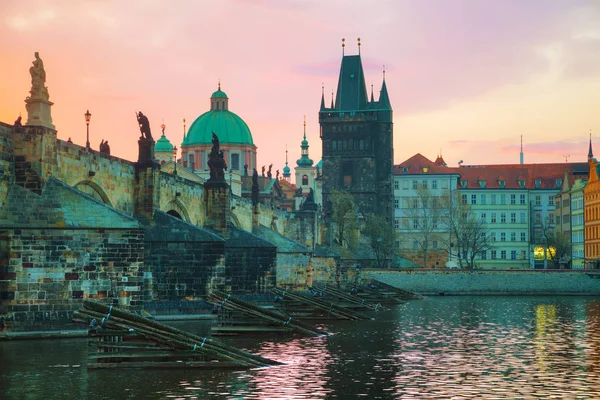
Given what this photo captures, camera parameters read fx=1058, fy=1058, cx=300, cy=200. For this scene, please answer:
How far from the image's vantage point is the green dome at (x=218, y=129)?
151m

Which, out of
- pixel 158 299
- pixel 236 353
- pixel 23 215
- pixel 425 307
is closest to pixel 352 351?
pixel 236 353

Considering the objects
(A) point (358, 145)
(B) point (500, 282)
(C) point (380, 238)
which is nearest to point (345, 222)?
(C) point (380, 238)

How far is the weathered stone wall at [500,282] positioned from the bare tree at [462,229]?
1080 centimetres

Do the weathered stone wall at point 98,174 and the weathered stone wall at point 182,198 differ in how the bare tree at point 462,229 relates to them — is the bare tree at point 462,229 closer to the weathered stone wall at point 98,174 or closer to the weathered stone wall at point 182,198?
the weathered stone wall at point 182,198

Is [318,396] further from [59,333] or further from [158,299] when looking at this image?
[158,299]

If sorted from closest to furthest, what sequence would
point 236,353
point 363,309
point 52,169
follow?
point 236,353
point 52,169
point 363,309

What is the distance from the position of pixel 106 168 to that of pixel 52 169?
21.7ft

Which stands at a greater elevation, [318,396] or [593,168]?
[593,168]

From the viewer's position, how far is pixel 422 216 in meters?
136

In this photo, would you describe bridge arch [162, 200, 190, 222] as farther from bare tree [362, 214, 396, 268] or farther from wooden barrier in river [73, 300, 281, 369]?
bare tree [362, 214, 396, 268]

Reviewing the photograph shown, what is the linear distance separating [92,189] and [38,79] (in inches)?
288

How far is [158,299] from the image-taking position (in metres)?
46.4

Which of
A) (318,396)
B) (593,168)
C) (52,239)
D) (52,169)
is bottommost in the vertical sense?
(318,396)

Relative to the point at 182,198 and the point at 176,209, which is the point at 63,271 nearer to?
the point at 176,209
